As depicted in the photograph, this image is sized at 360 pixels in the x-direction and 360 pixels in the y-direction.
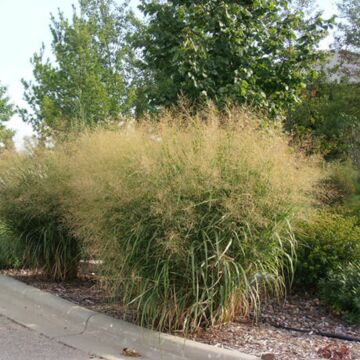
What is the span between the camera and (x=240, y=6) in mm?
8125

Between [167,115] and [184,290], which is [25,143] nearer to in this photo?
[167,115]

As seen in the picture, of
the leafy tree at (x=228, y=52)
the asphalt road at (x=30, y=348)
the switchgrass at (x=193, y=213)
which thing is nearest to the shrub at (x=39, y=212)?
the switchgrass at (x=193, y=213)

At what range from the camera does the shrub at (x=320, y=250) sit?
626 centimetres

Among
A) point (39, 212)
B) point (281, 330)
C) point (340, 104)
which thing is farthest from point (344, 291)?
point (340, 104)

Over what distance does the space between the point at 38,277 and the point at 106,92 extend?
8.50 m

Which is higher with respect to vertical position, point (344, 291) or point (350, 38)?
point (350, 38)

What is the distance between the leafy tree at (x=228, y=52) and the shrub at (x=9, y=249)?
9.73ft

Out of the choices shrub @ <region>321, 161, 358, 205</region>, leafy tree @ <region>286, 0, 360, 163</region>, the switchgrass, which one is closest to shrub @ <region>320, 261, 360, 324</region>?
the switchgrass

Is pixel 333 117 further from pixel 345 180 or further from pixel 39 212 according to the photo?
pixel 39 212

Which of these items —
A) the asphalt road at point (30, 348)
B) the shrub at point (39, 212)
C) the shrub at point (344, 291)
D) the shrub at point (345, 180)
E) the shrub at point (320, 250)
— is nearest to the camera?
the asphalt road at point (30, 348)

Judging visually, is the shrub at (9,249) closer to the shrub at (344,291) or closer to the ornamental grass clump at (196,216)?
the ornamental grass clump at (196,216)

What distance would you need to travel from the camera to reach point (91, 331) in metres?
5.41

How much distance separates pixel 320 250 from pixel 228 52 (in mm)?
3297

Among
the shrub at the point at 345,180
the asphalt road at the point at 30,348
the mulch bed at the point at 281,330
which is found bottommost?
the asphalt road at the point at 30,348
